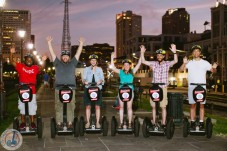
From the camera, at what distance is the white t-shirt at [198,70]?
8914 mm

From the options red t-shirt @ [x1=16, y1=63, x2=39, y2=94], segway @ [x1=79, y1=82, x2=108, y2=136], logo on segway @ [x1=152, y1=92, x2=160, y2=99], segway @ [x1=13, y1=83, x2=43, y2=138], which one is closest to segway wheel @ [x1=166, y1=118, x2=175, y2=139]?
logo on segway @ [x1=152, y1=92, x2=160, y2=99]

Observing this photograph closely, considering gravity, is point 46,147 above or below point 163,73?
below

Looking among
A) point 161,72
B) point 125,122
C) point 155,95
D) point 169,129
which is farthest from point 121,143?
point 161,72

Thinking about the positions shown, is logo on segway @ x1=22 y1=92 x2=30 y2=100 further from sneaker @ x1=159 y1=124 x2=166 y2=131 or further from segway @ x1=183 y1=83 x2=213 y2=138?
segway @ x1=183 y1=83 x2=213 y2=138

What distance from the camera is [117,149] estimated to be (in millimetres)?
7828

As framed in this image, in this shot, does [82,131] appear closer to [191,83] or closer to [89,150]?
[89,150]

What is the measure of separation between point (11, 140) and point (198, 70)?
177 inches

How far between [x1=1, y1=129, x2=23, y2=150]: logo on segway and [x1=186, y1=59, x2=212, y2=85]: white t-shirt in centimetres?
414

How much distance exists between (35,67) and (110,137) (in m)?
2.44

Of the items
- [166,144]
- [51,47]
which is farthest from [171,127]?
[51,47]

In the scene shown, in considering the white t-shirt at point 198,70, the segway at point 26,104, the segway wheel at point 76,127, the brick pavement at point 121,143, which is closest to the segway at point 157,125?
the brick pavement at point 121,143

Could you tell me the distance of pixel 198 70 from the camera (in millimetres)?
8922

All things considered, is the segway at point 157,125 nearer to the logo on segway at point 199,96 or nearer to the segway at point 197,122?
the segway at point 197,122

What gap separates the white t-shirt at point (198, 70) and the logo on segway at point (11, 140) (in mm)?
4143
